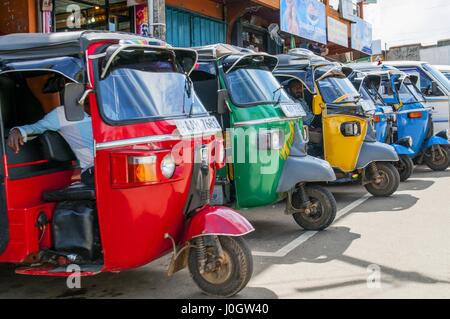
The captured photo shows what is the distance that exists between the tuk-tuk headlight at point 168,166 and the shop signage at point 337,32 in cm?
1485

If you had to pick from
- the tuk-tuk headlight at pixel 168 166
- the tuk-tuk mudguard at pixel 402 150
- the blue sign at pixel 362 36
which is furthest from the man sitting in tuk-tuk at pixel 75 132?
the blue sign at pixel 362 36

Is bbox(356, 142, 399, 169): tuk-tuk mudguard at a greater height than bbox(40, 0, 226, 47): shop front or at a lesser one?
lesser

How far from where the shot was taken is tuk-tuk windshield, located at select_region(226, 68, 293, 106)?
6.31 meters

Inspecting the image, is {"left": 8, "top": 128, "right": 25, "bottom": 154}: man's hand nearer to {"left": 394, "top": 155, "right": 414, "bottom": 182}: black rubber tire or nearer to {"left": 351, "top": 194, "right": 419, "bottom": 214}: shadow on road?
{"left": 351, "top": 194, "right": 419, "bottom": 214}: shadow on road

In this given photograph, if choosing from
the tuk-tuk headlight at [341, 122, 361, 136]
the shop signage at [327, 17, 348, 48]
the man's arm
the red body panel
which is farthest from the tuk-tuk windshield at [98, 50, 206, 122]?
the shop signage at [327, 17, 348, 48]

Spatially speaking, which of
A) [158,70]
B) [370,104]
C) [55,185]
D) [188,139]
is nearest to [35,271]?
[55,185]

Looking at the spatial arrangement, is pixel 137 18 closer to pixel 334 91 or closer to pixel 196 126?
pixel 334 91

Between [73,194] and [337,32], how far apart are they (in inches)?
632

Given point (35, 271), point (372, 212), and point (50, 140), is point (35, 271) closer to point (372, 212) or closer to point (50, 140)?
point (50, 140)

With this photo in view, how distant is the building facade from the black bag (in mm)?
3715

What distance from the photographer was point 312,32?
1605 centimetres

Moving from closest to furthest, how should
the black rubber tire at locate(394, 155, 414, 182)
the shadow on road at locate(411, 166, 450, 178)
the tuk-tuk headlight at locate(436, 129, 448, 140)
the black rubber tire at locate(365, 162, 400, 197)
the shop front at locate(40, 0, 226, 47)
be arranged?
the black rubber tire at locate(365, 162, 400, 197) → the shop front at locate(40, 0, 226, 47) → the black rubber tire at locate(394, 155, 414, 182) → the shadow on road at locate(411, 166, 450, 178) → the tuk-tuk headlight at locate(436, 129, 448, 140)

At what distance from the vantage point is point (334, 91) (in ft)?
26.8
